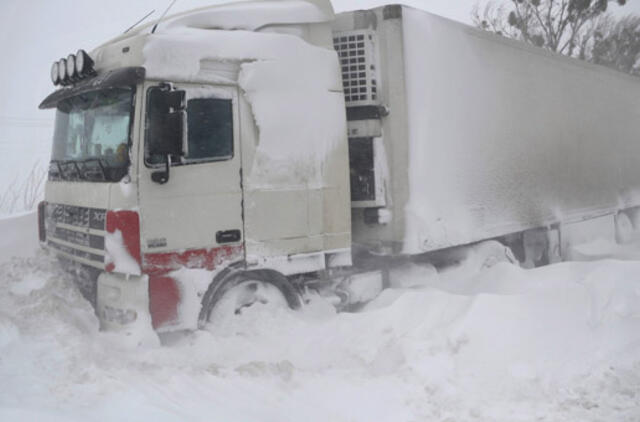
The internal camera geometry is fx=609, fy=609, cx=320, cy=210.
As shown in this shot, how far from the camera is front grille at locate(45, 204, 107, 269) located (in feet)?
16.4

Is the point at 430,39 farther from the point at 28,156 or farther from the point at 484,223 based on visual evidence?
the point at 28,156

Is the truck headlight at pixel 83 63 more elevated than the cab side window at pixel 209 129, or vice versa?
the truck headlight at pixel 83 63

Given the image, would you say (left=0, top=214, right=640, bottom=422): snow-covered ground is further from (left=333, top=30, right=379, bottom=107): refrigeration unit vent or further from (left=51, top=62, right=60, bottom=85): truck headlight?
(left=333, top=30, right=379, bottom=107): refrigeration unit vent

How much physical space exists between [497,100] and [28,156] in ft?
48.4

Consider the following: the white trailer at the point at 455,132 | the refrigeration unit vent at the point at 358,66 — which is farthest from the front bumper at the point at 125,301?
the refrigeration unit vent at the point at 358,66

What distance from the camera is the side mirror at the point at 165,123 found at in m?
4.68

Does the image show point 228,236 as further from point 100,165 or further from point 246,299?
point 100,165

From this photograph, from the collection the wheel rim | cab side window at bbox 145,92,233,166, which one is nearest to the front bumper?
the wheel rim

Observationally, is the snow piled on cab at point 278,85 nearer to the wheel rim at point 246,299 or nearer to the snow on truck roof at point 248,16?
the snow on truck roof at point 248,16

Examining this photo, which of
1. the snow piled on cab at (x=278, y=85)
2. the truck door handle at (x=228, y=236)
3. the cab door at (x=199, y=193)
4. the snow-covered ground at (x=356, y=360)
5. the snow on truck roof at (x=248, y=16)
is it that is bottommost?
the snow-covered ground at (x=356, y=360)

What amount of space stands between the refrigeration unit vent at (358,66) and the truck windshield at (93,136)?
7.60ft

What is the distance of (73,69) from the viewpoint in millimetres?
5367

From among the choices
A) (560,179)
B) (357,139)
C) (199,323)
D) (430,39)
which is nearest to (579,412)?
(199,323)

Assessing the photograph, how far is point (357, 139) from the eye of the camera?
6285 mm
